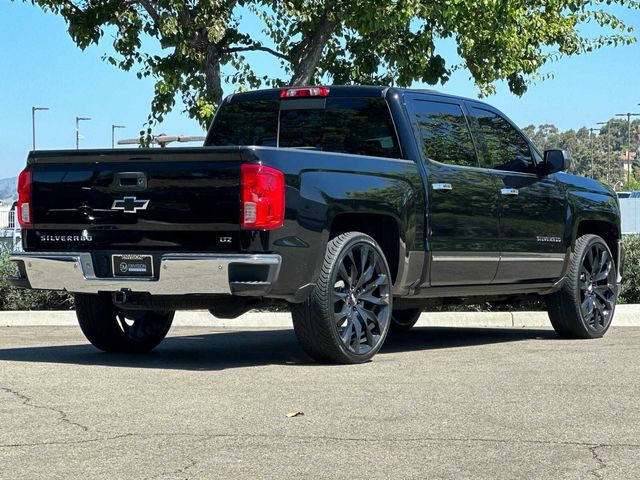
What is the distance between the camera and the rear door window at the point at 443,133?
1014 centimetres

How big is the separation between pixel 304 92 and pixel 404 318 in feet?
10.5

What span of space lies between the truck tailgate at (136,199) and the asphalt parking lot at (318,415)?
88cm

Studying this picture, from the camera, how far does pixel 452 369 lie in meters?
9.00

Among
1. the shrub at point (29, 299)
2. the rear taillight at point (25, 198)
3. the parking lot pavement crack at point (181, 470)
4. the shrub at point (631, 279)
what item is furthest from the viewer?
the shrub at point (631, 279)

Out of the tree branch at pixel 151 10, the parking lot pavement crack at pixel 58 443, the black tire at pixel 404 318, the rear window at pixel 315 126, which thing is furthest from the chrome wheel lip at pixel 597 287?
the tree branch at pixel 151 10

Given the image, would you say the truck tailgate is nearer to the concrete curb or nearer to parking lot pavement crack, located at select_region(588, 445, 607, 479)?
parking lot pavement crack, located at select_region(588, 445, 607, 479)

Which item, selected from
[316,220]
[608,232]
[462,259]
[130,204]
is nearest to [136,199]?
[130,204]

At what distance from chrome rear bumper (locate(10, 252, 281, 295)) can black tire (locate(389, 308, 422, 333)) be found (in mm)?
4342

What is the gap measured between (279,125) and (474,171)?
1607 millimetres

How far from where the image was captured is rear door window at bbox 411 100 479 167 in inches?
399

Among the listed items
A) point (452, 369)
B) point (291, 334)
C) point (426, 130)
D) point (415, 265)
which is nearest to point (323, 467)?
point (452, 369)

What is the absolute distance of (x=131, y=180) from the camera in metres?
8.88

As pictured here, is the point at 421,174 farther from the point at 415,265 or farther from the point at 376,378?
the point at 376,378

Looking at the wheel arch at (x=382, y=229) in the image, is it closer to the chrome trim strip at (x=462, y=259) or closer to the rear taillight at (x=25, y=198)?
the chrome trim strip at (x=462, y=259)
